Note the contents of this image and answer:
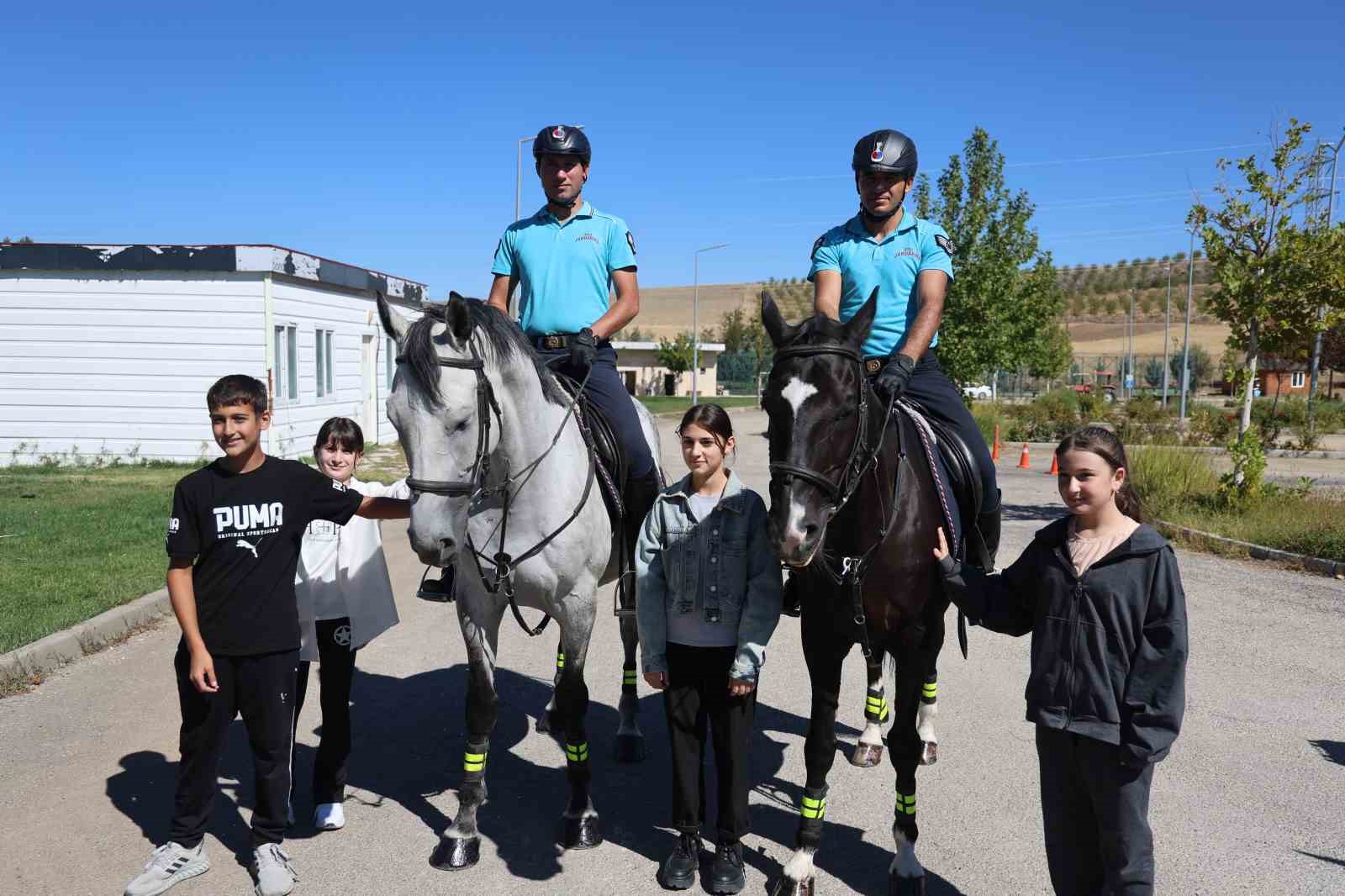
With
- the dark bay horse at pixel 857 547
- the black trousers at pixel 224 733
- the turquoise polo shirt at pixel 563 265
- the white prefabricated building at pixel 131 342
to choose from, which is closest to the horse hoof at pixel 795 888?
the dark bay horse at pixel 857 547

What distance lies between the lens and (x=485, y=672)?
14.3 feet

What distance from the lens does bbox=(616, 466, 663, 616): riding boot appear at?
190 inches

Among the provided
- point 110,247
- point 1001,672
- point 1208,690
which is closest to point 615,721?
point 1001,672

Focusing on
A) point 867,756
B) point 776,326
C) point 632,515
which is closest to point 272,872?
point 632,515

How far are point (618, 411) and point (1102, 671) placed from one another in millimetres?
2645

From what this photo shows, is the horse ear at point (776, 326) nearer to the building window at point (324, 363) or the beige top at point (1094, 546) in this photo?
the beige top at point (1094, 546)

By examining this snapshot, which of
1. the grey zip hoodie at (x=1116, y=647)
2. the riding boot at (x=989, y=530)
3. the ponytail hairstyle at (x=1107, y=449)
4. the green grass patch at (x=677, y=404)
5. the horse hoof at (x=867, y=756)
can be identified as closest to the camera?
the grey zip hoodie at (x=1116, y=647)

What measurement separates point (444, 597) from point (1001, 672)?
4.28 metres

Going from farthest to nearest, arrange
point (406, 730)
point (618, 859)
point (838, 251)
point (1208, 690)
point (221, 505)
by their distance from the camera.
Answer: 1. point (1208, 690)
2. point (406, 730)
3. point (838, 251)
4. point (618, 859)
5. point (221, 505)

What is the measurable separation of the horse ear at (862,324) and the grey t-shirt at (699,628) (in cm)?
92

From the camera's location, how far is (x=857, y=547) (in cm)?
372

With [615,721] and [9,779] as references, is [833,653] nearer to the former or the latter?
[615,721]

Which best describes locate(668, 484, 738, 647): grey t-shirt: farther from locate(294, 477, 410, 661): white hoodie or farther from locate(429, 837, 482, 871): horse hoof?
locate(294, 477, 410, 661): white hoodie

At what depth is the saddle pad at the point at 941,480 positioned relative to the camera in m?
3.97
